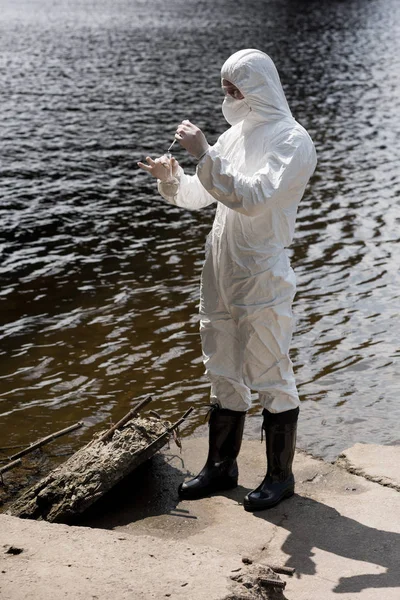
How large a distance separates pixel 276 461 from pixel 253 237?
1107 mm

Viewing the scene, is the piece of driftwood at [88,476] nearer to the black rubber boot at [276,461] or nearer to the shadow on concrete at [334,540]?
the black rubber boot at [276,461]

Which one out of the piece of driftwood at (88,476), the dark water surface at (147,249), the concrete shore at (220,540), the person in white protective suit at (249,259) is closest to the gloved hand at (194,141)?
the person in white protective suit at (249,259)

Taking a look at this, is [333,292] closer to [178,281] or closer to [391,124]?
[178,281]

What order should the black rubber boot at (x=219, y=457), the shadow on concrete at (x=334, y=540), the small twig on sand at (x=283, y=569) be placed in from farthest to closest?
the black rubber boot at (x=219, y=457) < the shadow on concrete at (x=334, y=540) < the small twig on sand at (x=283, y=569)

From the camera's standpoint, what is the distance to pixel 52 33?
2770cm

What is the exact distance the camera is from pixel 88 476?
171 inches

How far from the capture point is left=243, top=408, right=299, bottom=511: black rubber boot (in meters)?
4.36

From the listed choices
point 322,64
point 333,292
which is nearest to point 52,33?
point 322,64

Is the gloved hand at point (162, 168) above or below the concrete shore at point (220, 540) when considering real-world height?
above

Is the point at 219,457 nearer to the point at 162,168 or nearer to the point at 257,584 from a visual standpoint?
the point at 257,584

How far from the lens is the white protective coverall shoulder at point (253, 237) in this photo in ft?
13.2

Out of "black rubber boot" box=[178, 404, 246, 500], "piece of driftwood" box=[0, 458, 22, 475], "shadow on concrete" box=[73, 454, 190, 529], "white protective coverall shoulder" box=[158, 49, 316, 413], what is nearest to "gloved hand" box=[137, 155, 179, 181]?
"white protective coverall shoulder" box=[158, 49, 316, 413]

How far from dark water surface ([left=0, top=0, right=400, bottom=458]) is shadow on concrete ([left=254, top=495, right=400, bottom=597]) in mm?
980

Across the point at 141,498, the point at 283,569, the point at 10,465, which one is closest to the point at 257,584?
the point at 283,569
